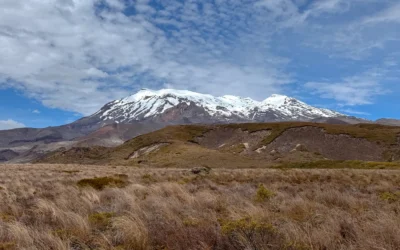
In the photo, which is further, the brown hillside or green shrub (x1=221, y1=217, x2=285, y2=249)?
the brown hillside

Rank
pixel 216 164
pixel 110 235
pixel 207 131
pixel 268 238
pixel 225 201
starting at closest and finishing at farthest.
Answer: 1. pixel 268 238
2. pixel 110 235
3. pixel 225 201
4. pixel 216 164
5. pixel 207 131

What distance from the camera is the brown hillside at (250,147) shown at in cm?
8369

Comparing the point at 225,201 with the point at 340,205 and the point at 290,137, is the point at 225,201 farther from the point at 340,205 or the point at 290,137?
the point at 290,137

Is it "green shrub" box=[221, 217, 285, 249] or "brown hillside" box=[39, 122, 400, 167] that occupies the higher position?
"brown hillside" box=[39, 122, 400, 167]

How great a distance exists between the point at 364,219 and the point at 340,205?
3272mm

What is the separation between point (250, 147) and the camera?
10638 cm

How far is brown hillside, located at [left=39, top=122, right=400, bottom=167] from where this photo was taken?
275 feet

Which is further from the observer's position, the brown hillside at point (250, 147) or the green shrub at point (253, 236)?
the brown hillside at point (250, 147)

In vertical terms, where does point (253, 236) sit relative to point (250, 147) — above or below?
below

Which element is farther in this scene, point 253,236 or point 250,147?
point 250,147

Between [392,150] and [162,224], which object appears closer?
[162,224]

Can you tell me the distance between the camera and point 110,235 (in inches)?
259

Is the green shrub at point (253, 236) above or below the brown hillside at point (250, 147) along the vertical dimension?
below

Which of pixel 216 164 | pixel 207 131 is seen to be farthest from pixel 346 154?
pixel 207 131
